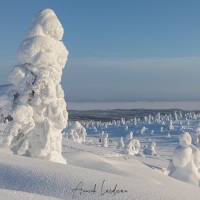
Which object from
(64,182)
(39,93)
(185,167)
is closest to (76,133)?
(185,167)

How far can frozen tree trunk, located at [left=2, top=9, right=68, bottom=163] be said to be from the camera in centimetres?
1261

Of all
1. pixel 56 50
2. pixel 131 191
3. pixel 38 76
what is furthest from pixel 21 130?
pixel 131 191

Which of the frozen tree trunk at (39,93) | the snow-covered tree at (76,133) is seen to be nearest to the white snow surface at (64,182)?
the frozen tree trunk at (39,93)

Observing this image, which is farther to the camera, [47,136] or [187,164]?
[187,164]

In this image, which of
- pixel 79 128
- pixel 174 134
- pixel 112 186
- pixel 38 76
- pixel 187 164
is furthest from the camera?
pixel 174 134

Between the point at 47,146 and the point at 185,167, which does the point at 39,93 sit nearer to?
the point at 47,146

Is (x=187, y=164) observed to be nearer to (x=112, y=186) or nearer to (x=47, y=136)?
(x=47, y=136)

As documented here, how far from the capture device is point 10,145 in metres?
13.1

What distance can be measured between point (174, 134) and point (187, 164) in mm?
61606

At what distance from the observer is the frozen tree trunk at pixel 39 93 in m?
12.6

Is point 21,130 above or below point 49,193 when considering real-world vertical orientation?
above
